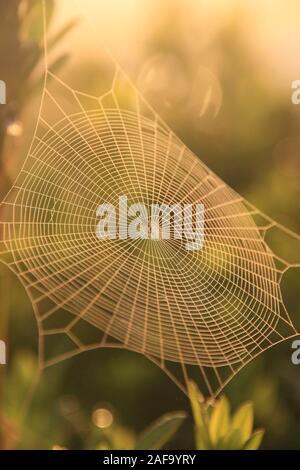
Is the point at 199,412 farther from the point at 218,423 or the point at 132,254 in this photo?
the point at 132,254

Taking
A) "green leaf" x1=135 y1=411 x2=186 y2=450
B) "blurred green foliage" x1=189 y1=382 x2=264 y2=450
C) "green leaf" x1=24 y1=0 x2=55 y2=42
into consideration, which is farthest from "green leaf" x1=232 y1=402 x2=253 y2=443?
"green leaf" x1=24 y1=0 x2=55 y2=42

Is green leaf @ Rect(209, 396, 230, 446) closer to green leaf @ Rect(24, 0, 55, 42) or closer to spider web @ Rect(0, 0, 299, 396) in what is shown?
spider web @ Rect(0, 0, 299, 396)

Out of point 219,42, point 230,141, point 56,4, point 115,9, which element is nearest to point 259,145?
point 230,141

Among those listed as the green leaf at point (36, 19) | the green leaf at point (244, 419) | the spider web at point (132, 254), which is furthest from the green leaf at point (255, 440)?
the green leaf at point (36, 19)

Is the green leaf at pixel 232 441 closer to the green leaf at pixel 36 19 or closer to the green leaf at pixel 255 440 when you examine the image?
the green leaf at pixel 255 440

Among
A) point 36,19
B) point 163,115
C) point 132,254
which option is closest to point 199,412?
point 132,254
